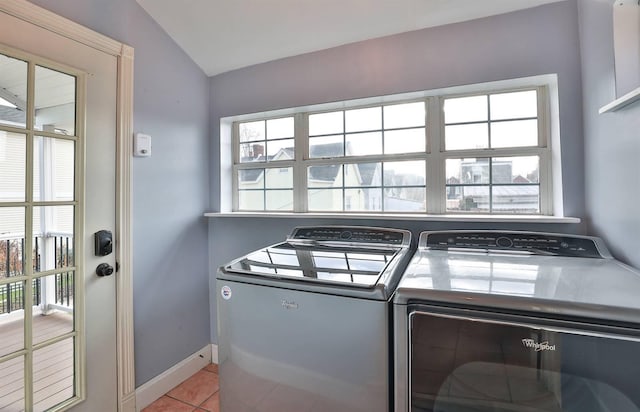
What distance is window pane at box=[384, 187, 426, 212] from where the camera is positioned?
1931 millimetres

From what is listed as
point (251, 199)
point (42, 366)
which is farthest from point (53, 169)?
point (251, 199)

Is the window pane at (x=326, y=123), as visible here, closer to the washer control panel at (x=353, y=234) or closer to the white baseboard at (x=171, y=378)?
the washer control panel at (x=353, y=234)

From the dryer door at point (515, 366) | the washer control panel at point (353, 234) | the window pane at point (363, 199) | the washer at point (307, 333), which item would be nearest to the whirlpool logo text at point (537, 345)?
the dryer door at point (515, 366)

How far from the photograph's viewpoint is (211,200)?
239cm

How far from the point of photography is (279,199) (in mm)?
2324

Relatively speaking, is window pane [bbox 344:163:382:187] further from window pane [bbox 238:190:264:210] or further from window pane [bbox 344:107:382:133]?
window pane [bbox 238:190:264:210]

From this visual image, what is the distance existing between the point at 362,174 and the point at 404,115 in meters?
0.47

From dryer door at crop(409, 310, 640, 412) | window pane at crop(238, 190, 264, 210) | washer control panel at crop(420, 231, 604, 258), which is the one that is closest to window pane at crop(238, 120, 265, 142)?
window pane at crop(238, 190, 264, 210)

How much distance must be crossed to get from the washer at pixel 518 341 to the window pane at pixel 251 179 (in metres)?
1.60

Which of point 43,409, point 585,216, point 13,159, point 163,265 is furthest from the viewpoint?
point 163,265

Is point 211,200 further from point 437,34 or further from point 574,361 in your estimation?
point 574,361

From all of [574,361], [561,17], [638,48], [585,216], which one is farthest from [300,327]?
[561,17]

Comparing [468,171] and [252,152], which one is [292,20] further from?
[468,171]

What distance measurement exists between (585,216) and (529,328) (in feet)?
3.42
